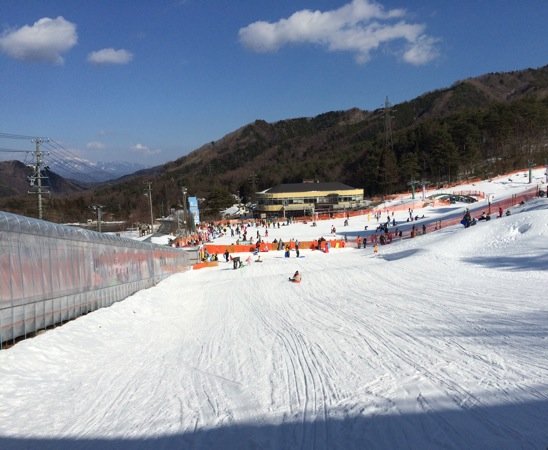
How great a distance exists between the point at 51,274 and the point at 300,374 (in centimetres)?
629

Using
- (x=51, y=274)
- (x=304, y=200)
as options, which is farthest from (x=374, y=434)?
(x=304, y=200)

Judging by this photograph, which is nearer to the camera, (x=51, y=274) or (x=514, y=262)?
(x=51, y=274)

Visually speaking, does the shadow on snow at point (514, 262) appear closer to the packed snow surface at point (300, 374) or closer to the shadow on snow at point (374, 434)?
the packed snow surface at point (300, 374)

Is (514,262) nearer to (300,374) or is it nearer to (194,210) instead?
(300,374)

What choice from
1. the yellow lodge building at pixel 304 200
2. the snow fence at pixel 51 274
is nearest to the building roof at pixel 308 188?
the yellow lodge building at pixel 304 200

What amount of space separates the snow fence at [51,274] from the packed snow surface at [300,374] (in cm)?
48

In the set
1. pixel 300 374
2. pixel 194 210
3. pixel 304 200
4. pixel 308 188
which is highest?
pixel 308 188

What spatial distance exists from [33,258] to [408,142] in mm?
97565

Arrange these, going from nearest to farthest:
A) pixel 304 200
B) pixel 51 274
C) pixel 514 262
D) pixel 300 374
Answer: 1. pixel 300 374
2. pixel 51 274
3. pixel 514 262
4. pixel 304 200

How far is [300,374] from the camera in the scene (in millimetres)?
6984

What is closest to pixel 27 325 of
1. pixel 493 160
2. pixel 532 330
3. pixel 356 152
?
pixel 532 330

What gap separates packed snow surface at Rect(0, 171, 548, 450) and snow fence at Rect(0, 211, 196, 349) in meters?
0.48

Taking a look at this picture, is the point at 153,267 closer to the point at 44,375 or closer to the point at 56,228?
the point at 56,228

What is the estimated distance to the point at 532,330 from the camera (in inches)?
326
